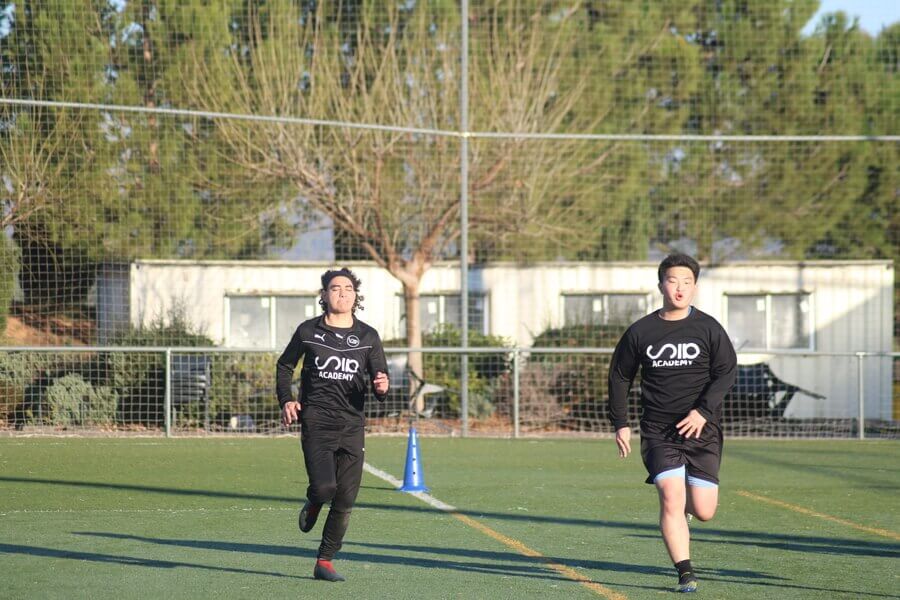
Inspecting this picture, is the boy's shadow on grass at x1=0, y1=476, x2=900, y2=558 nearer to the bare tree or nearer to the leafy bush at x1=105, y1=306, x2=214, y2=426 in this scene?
the leafy bush at x1=105, y1=306, x2=214, y2=426

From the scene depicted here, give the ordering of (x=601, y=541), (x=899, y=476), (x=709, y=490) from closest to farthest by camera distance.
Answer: (x=709, y=490), (x=601, y=541), (x=899, y=476)

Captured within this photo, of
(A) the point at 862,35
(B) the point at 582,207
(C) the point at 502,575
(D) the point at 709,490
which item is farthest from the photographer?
(A) the point at 862,35

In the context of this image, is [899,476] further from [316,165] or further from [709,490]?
[316,165]

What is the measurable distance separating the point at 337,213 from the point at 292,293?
6.61 ft

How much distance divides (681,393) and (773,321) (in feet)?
62.0

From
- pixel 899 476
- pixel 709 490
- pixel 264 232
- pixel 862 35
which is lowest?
pixel 899 476

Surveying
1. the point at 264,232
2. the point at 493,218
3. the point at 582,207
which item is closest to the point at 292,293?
the point at 264,232

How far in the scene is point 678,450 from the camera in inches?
264

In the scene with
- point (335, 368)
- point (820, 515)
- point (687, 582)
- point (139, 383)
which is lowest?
point (820, 515)

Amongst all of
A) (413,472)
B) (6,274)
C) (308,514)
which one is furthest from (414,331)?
(308,514)

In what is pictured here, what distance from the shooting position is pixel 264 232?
2281 centimetres

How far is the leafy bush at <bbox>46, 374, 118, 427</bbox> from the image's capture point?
17.7m

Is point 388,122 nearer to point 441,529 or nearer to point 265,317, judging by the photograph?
point 265,317

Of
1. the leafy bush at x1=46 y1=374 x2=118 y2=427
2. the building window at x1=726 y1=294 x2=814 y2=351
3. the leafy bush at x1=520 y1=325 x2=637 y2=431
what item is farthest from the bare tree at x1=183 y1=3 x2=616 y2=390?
the leafy bush at x1=46 y1=374 x2=118 y2=427
